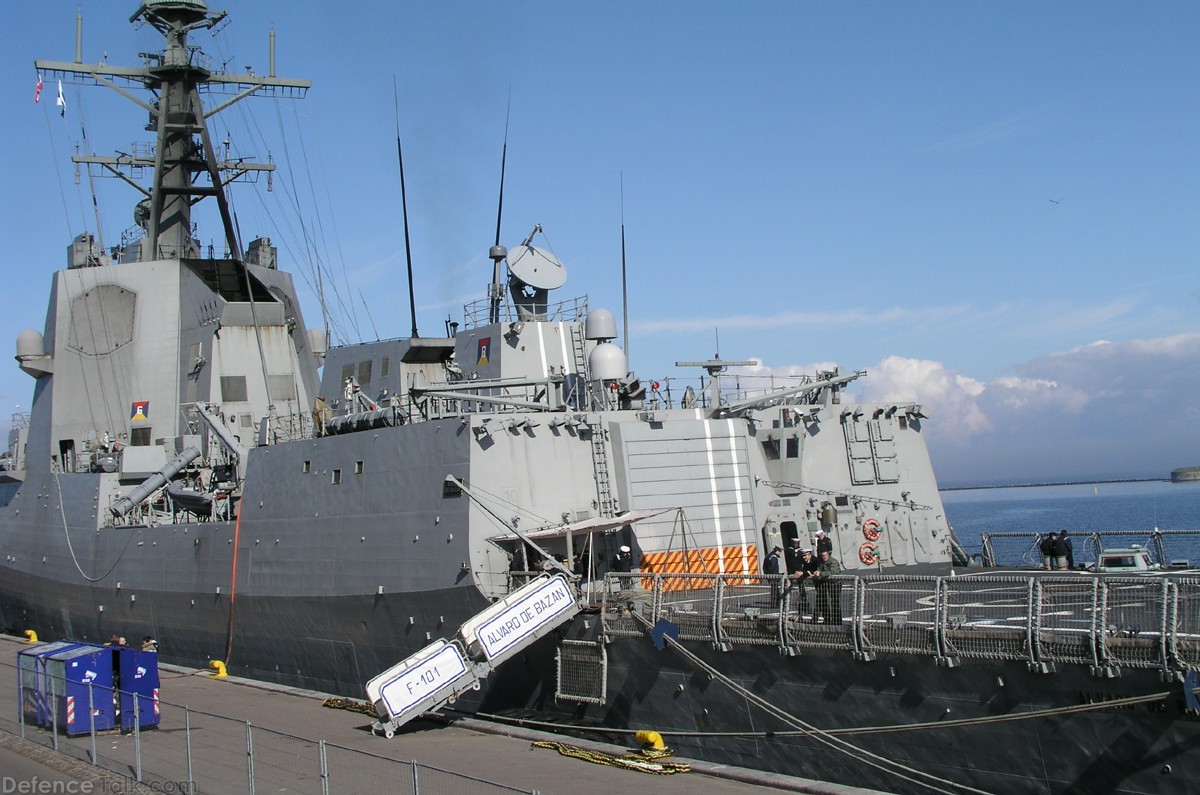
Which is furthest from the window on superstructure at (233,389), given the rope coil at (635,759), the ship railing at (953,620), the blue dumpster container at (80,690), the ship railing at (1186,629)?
the ship railing at (1186,629)

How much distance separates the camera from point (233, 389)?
25.5m

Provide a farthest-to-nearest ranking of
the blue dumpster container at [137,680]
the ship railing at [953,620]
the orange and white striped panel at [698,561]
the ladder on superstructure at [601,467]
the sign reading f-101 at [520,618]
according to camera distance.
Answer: the ladder on superstructure at [601,467] < the orange and white striped panel at [698,561] < the blue dumpster container at [137,680] < the sign reading f-101 at [520,618] < the ship railing at [953,620]

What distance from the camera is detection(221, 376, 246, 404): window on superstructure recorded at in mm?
25344

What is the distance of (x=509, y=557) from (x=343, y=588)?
3504 millimetres

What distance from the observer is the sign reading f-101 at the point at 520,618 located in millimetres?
14242

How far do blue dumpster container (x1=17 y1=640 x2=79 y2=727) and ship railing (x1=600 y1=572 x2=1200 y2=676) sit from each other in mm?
7703

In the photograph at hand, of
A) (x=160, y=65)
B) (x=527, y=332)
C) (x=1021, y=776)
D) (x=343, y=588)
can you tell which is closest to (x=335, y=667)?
(x=343, y=588)

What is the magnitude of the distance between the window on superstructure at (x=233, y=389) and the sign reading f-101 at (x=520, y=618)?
1313 centimetres

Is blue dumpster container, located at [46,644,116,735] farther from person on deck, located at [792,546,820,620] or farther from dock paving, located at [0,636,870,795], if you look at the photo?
person on deck, located at [792,546,820,620]

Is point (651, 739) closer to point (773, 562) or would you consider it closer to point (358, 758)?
point (358, 758)

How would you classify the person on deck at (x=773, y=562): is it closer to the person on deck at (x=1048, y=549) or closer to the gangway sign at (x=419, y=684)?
the gangway sign at (x=419, y=684)

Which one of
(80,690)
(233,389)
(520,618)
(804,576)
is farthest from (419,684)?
(233,389)

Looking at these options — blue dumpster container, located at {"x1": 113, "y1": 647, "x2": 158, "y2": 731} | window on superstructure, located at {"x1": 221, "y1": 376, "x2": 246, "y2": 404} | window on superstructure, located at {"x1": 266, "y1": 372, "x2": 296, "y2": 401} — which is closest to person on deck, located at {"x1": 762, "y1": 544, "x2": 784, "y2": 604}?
blue dumpster container, located at {"x1": 113, "y1": 647, "x2": 158, "y2": 731}

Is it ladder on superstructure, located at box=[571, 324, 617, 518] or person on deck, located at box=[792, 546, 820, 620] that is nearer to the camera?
person on deck, located at box=[792, 546, 820, 620]
